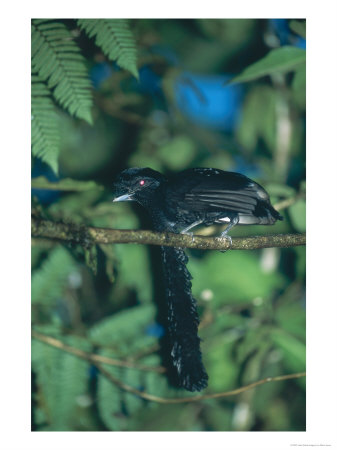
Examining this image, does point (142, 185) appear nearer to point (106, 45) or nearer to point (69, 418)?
point (106, 45)

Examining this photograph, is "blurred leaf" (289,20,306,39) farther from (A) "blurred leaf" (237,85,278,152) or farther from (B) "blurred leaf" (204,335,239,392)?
(B) "blurred leaf" (204,335,239,392)

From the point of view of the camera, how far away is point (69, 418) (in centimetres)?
156

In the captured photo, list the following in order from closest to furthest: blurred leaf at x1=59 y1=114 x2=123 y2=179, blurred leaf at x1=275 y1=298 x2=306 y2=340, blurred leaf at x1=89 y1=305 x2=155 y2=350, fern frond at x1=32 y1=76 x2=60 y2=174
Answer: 1. fern frond at x1=32 y1=76 x2=60 y2=174
2. blurred leaf at x1=89 y1=305 x2=155 y2=350
3. blurred leaf at x1=275 y1=298 x2=306 y2=340
4. blurred leaf at x1=59 y1=114 x2=123 y2=179

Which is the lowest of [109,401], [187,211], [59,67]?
[109,401]

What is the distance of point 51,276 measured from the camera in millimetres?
1624

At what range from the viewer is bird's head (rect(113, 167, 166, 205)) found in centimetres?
100

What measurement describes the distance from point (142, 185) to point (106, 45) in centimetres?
47

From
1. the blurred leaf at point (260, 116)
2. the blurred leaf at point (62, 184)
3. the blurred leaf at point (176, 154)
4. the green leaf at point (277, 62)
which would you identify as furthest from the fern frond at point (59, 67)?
the blurred leaf at point (260, 116)

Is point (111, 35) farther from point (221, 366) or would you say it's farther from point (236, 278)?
point (221, 366)

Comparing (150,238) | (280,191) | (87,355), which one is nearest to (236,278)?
(280,191)

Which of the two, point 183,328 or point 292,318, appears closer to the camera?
point 183,328

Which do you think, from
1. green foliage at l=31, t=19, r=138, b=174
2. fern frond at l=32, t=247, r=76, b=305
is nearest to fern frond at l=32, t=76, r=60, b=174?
green foliage at l=31, t=19, r=138, b=174

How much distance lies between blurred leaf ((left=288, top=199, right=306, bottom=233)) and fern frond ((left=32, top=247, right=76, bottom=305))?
2.74 ft

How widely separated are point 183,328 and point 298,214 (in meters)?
→ 0.61
